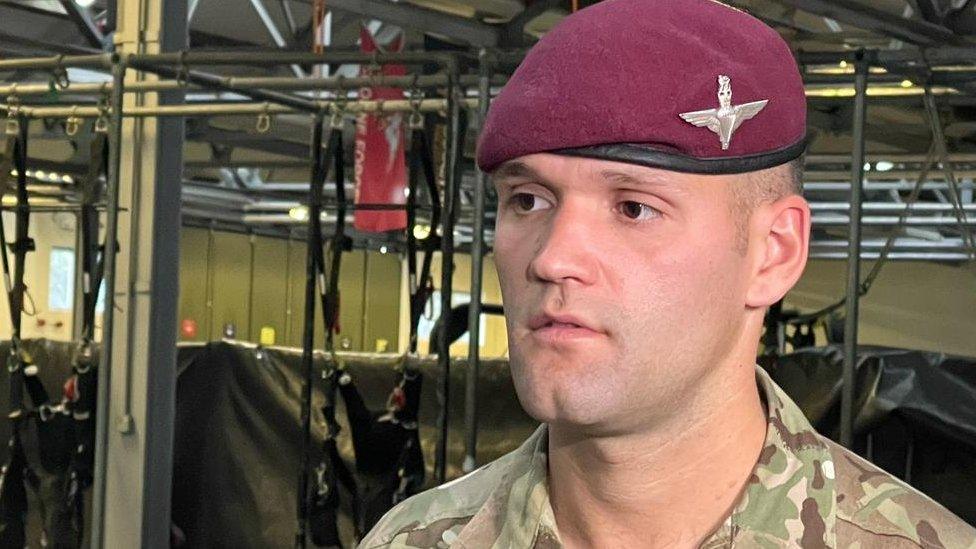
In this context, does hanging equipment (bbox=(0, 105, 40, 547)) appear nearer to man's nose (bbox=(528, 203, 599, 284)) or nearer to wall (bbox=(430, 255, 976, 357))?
man's nose (bbox=(528, 203, 599, 284))

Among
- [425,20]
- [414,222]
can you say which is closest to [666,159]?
[414,222]

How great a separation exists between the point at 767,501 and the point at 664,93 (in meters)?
0.33

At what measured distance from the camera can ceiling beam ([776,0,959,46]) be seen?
617 centimetres

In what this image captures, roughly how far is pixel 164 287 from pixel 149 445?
0.48m

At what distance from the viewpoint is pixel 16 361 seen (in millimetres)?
4477

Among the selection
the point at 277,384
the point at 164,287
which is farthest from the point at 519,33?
the point at 164,287

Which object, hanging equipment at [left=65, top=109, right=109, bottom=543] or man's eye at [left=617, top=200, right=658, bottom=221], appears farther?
hanging equipment at [left=65, top=109, right=109, bottom=543]

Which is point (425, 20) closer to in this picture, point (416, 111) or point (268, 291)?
point (416, 111)

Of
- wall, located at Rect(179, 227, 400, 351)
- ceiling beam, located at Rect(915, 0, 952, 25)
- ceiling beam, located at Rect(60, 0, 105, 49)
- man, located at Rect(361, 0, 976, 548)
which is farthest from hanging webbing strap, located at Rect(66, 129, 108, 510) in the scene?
wall, located at Rect(179, 227, 400, 351)

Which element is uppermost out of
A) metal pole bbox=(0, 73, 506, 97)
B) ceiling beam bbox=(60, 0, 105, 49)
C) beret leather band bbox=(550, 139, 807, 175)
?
ceiling beam bbox=(60, 0, 105, 49)

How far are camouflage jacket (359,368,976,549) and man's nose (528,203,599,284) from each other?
0.23 metres

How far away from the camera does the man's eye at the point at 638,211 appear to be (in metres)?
1.18

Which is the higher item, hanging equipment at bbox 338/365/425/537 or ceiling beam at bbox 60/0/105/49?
ceiling beam at bbox 60/0/105/49

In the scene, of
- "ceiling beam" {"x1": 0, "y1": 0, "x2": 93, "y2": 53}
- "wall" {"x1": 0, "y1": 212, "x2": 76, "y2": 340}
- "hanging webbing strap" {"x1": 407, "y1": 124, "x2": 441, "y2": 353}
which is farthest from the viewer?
"wall" {"x1": 0, "y1": 212, "x2": 76, "y2": 340}
